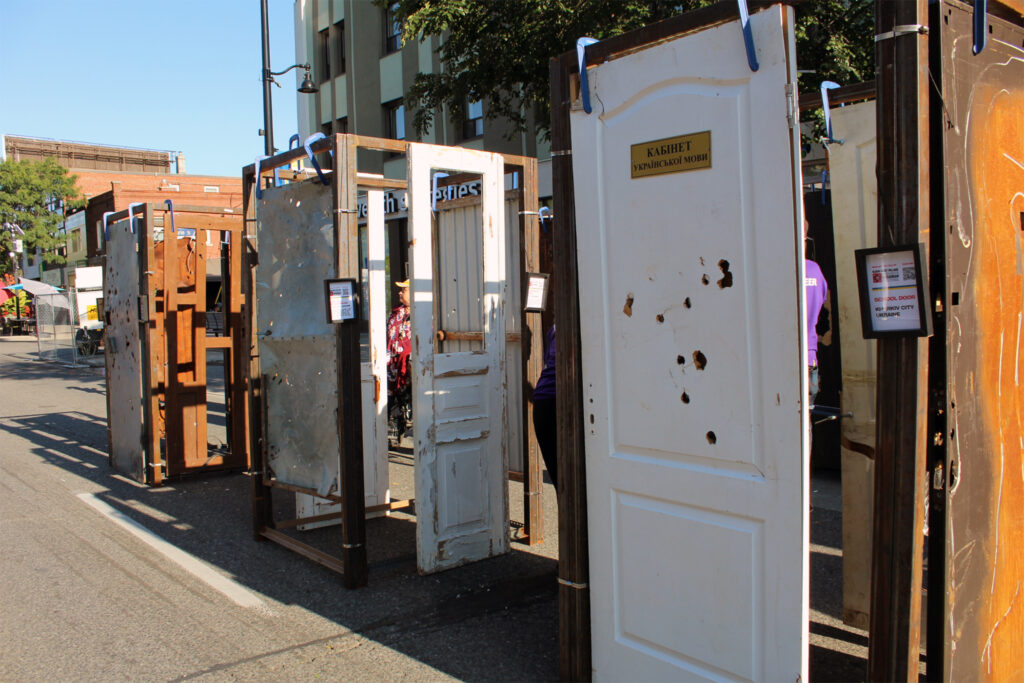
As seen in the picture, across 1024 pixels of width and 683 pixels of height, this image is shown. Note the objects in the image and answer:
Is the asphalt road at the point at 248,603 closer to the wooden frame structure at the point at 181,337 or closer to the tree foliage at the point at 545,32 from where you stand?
the wooden frame structure at the point at 181,337

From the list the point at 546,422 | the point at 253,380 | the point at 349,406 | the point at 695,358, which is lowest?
the point at 546,422

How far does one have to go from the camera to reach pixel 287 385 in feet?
18.0

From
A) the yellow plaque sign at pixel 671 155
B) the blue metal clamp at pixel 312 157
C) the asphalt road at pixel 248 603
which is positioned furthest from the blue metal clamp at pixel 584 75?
the asphalt road at pixel 248 603

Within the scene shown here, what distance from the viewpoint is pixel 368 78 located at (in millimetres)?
24438

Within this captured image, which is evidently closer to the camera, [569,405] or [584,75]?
[584,75]

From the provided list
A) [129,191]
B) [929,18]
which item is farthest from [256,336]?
[129,191]

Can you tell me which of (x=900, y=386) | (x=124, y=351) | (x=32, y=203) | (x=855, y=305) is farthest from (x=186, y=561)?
(x=32, y=203)

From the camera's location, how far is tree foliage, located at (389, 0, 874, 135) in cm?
930

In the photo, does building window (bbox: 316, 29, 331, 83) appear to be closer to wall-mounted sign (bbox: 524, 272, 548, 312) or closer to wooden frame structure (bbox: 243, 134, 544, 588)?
wooden frame structure (bbox: 243, 134, 544, 588)

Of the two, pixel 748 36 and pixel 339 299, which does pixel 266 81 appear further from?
pixel 748 36

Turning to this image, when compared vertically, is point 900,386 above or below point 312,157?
below

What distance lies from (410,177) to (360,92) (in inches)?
840

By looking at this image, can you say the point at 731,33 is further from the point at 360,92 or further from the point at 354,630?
the point at 360,92

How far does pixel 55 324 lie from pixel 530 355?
2576cm
